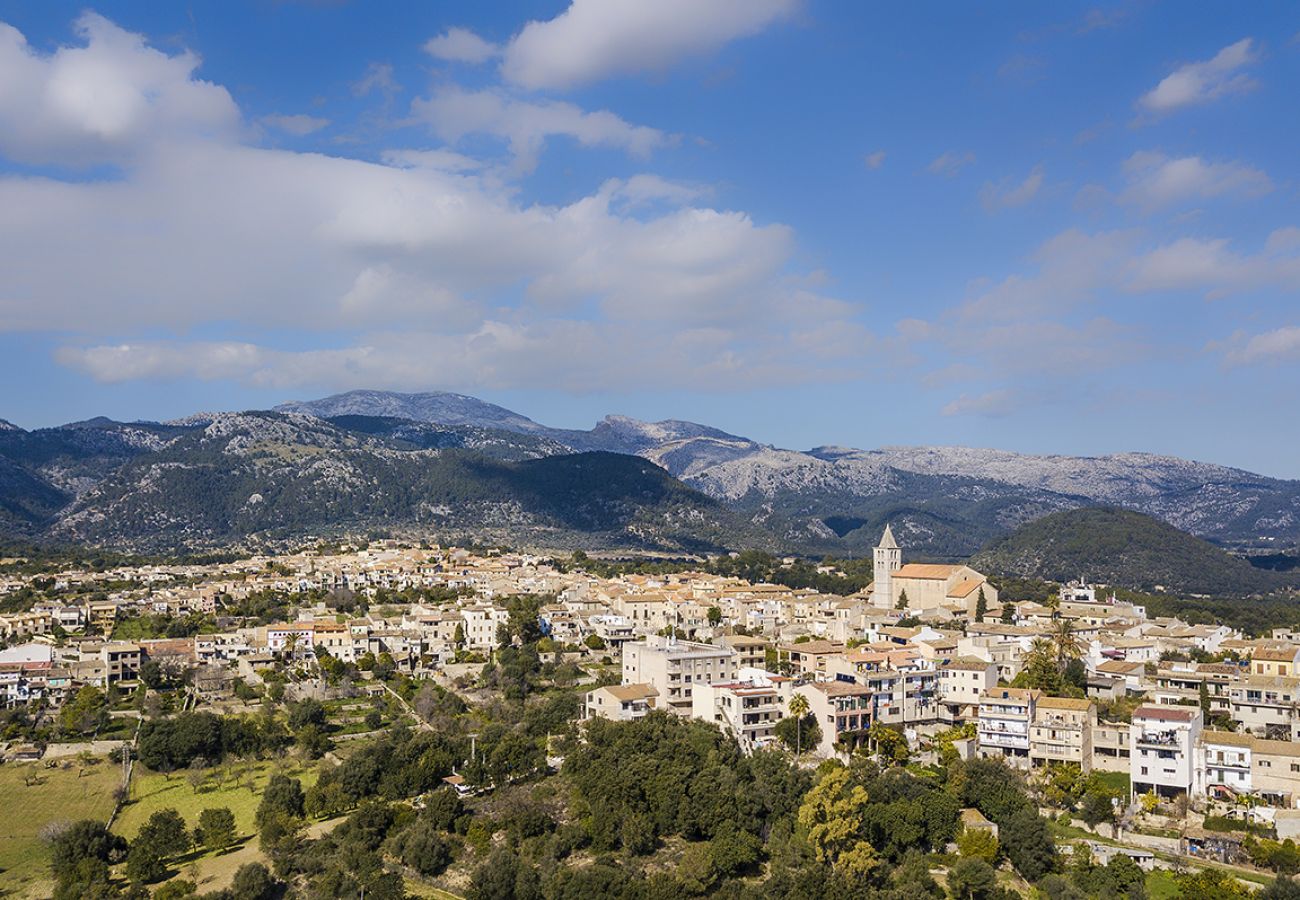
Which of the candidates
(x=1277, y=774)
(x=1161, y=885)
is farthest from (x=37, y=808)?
(x=1277, y=774)

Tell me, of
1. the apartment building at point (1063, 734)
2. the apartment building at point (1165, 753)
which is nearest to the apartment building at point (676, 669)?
the apartment building at point (1063, 734)

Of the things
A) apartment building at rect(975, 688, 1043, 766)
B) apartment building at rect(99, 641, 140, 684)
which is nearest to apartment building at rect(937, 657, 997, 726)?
apartment building at rect(975, 688, 1043, 766)

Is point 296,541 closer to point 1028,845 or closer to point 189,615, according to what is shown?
point 189,615

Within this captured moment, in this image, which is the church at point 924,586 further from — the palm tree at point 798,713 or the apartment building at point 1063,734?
the palm tree at point 798,713

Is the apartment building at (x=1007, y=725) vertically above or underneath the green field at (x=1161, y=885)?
above

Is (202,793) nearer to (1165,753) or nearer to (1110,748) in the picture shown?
(1110,748)

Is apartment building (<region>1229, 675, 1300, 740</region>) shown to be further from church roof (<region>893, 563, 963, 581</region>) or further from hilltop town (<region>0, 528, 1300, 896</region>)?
church roof (<region>893, 563, 963, 581</region>)
